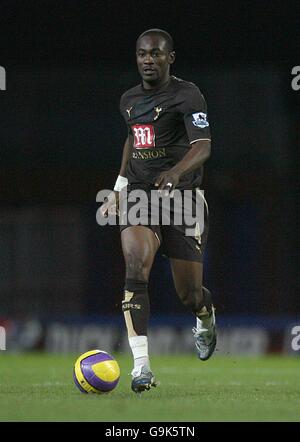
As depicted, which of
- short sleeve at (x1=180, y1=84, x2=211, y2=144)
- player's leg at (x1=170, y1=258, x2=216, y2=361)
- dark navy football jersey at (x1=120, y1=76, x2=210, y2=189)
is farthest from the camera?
player's leg at (x1=170, y1=258, x2=216, y2=361)

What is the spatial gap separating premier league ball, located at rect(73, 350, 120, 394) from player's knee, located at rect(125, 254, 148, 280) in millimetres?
560

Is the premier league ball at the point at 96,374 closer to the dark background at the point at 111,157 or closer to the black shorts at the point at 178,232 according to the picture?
the black shorts at the point at 178,232

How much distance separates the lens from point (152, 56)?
7305mm

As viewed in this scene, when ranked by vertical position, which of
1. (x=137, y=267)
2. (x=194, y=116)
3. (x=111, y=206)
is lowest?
(x=137, y=267)

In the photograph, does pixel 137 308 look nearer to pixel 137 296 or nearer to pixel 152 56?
pixel 137 296

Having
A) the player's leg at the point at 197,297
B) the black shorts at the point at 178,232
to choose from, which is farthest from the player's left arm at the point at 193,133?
the player's leg at the point at 197,297

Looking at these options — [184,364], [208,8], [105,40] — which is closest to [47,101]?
[105,40]

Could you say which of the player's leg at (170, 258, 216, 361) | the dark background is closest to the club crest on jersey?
the player's leg at (170, 258, 216, 361)

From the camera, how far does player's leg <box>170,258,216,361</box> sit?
7668mm

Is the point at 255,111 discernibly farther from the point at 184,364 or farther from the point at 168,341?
the point at 184,364

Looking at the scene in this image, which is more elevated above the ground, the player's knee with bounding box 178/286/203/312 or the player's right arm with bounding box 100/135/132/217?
the player's right arm with bounding box 100/135/132/217

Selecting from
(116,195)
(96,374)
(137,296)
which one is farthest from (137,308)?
(116,195)

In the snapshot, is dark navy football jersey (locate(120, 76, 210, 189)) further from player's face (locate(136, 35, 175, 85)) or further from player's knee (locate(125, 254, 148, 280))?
player's knee (locate(125, 254, 148, 280))

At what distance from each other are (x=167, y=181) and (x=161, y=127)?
707 millimetres
